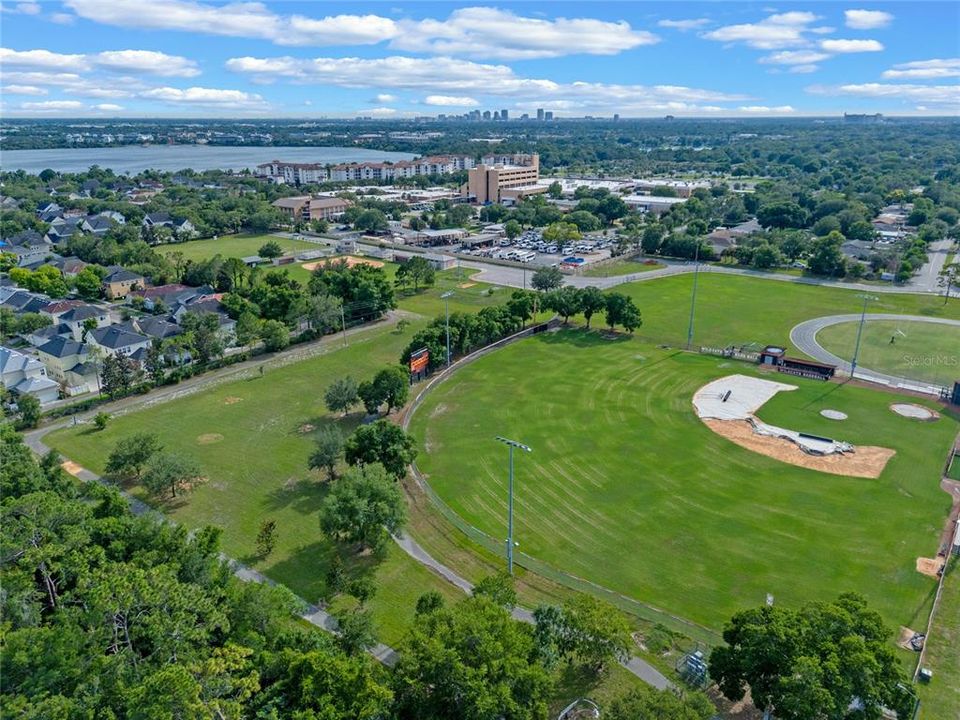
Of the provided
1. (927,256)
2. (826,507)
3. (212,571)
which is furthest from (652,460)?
(927,256)

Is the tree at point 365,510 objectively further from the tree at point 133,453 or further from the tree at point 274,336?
the tree at point 274,336

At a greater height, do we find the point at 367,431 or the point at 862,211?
the point at 862,211

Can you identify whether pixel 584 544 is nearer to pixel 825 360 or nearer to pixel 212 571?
pixel 212 571

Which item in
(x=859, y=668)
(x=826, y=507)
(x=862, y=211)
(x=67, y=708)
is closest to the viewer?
(x=67, y=708)

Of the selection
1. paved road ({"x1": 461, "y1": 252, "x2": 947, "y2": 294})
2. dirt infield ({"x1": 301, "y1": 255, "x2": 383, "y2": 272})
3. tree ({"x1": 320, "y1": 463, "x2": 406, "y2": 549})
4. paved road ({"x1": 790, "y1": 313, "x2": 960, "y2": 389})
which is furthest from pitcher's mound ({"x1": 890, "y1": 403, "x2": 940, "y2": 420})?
dirt infield ({"x1": 301, "y1": 255, "x2": 383, "y2": 272})

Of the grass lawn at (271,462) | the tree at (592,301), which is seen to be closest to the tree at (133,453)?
the grass lawn at (271,462)

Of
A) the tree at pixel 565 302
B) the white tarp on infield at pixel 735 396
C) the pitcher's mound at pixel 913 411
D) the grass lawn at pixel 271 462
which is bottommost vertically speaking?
the grass lawn at pixel 271 462

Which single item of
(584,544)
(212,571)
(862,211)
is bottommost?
(584,544)
